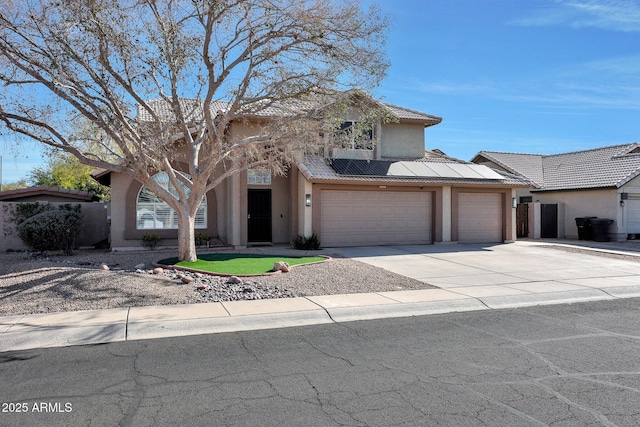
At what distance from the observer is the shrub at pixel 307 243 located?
57.5 ft

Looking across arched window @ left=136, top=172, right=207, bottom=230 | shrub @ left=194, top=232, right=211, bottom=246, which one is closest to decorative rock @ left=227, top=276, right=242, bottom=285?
shrub @ left=194, top=232, right=211, bottom=246

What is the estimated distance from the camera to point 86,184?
131 ft

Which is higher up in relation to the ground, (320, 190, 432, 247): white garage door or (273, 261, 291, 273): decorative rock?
(320, 190, 432, 247): white garage door

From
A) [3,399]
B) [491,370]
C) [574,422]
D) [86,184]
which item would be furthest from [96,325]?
[86,184]

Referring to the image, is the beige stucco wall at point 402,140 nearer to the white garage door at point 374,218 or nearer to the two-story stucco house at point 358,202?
the two-story stucco house at point 358,202

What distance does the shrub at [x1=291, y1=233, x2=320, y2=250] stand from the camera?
1752cm

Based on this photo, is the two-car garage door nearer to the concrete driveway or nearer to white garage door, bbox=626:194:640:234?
the concrete driveway

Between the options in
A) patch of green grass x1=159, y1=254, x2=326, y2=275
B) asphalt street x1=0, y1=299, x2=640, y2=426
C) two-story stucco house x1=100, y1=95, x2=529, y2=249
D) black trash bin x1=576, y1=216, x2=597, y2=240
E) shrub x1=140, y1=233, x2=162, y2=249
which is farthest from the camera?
black trash bin x1=576, y1=216, x2=597, y2=240

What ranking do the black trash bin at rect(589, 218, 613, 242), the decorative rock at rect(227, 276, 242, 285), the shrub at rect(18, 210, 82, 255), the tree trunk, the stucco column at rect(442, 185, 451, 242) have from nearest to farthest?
1. the decorative rock at rect(227, 276, 242, 285)
2. the tree trunk
3. the shrub at rect(18, 210, 82, 255)
4. the stucco column at rect(442, 185, 451, 242)
5. the black trash bin at rect(589, 218, 613, 242)

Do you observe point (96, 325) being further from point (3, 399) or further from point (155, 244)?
point (155, 244)

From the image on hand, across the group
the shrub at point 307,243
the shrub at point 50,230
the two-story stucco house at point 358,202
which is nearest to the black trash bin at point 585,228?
the two-story stucco house at point 358,202

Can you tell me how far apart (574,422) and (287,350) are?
3.43 metres

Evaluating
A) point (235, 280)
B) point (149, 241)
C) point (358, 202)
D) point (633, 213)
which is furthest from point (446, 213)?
point (235, 280)

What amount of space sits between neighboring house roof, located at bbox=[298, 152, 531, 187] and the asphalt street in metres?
11.0
